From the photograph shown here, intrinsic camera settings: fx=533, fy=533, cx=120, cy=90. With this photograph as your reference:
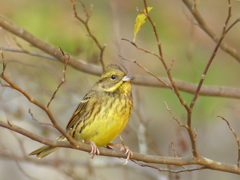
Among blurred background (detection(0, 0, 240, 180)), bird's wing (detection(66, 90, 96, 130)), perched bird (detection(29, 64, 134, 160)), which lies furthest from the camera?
blurred background (detection(0, 0, 240, 180))

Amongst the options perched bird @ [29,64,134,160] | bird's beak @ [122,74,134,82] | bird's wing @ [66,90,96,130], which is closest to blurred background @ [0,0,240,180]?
bird's wing @ [66,90,96,130]

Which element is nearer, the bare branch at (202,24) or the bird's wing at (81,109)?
the bare branch at (202,24)

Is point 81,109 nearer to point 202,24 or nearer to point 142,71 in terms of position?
point 202,24

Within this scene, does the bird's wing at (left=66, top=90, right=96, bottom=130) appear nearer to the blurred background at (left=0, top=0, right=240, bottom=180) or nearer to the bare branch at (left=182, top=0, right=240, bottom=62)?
the bare branch at (left=182, top=0, right=240, bottom=62)

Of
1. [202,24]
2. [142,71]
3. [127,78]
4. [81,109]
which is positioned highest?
[142,71]

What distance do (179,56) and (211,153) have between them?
8.87ft

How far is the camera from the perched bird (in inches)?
211

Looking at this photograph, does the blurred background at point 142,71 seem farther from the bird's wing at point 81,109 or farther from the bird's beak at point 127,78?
the bird's beak at point 127,78

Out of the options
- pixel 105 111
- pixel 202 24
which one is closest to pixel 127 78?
pixel 105 111

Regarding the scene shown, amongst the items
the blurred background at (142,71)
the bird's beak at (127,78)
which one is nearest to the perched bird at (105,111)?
the bird's beak at (127,78)

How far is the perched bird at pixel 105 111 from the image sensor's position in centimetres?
535

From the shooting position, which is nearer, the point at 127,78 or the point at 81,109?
the point at 127,78

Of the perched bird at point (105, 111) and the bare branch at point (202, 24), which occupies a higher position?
the bare branch at point (202, 24)

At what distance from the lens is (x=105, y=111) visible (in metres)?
5.40
